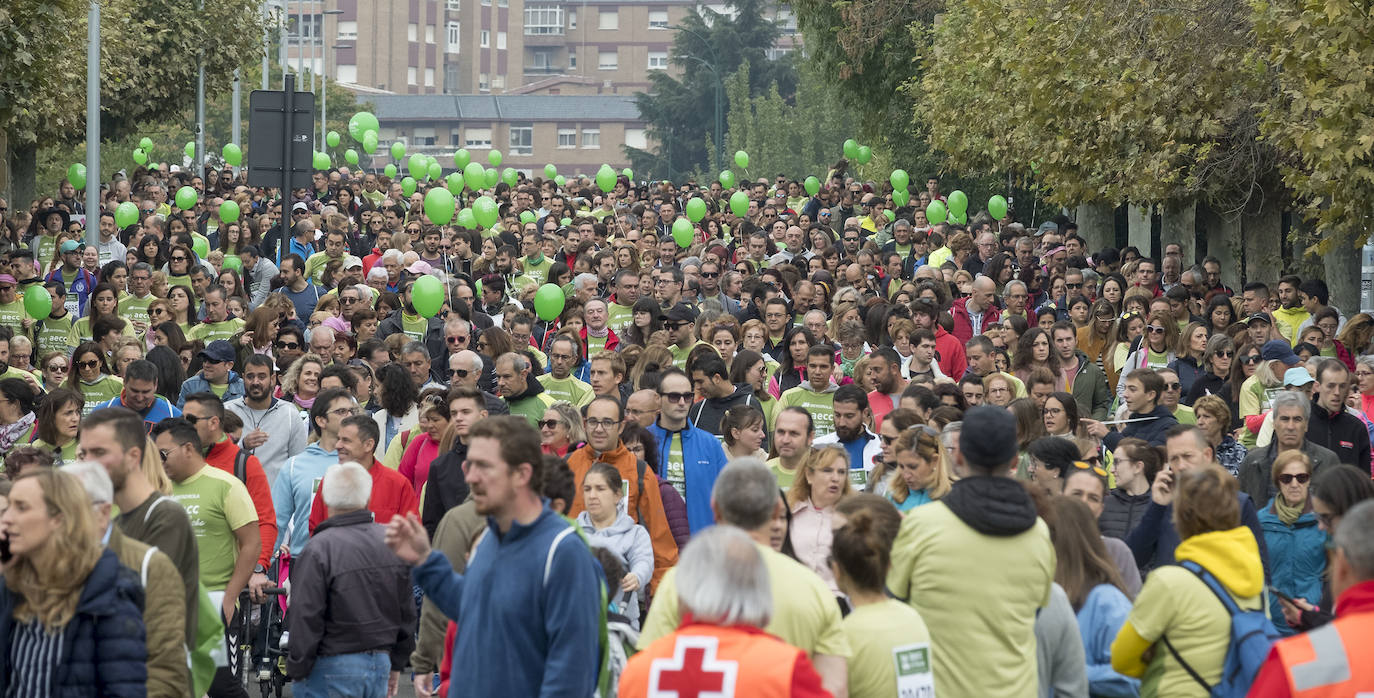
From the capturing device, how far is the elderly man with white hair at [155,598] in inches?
237

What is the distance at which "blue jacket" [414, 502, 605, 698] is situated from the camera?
18.4ft

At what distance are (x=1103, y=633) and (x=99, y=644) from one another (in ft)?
10.5

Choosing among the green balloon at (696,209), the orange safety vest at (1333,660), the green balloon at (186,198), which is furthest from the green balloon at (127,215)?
the orange safety vest at (1333,660)

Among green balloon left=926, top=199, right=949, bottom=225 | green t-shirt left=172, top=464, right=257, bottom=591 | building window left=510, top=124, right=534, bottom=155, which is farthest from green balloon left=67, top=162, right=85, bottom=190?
building window left=510, top=124, right=534, bottom=155

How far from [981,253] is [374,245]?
6905 mm

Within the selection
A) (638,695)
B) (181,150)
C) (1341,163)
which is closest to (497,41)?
(181,150)

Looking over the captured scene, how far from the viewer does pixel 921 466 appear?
845cm

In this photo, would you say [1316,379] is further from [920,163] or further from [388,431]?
[920,163]

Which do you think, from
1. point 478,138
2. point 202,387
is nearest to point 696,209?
point 202,387

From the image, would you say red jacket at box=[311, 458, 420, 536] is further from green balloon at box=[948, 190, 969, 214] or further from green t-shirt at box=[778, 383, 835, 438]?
green balloon at box=[948, 190, 969, 214]

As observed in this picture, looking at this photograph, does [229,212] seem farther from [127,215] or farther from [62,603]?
[62,603]

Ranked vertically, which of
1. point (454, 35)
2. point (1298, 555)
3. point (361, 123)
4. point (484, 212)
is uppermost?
point (454, 35)

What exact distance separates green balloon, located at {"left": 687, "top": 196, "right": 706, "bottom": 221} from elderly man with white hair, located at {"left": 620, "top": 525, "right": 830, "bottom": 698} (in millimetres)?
23714

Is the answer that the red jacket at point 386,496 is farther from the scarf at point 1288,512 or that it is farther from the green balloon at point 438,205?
the green balloon at point 438,205
